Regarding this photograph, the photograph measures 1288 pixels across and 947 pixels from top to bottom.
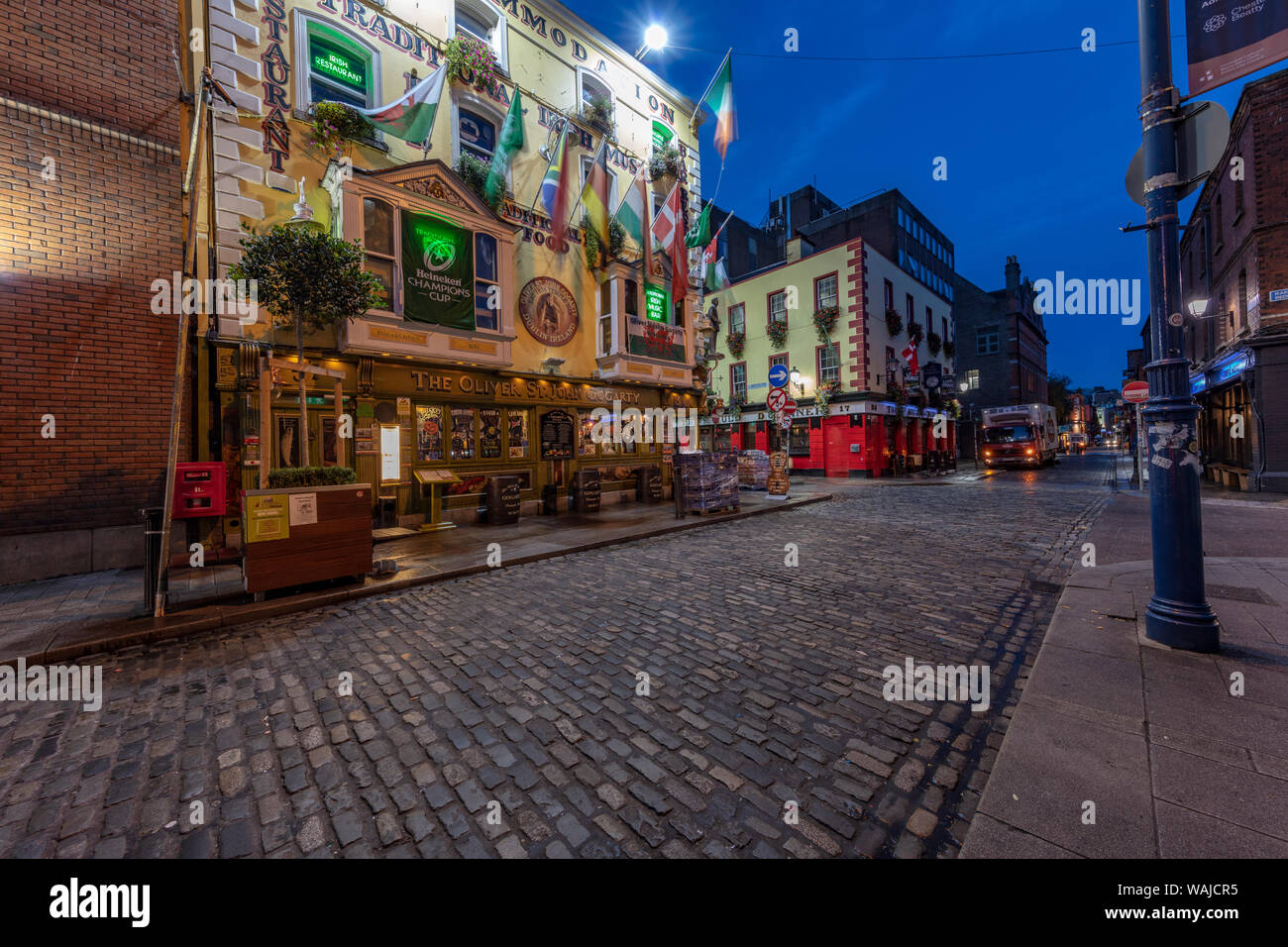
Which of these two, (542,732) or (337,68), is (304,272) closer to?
(337,68)

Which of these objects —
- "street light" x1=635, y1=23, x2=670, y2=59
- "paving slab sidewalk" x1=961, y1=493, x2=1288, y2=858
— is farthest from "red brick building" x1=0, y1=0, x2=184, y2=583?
"street light" x1=635, y1=23, x2=670, y2=59

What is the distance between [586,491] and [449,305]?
5817 mm

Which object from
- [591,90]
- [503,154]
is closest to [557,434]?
[503,154]

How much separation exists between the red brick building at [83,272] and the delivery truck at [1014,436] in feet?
115

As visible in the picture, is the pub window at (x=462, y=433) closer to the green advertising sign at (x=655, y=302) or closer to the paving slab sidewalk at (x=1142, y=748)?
the green advertising sign at (x=655, y=302)

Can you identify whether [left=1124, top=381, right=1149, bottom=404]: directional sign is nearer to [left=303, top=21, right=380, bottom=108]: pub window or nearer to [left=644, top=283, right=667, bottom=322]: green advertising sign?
[left=644, top=283, right=667, bottom=322]: green advertising sign

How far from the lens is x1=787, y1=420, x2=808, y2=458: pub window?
28.6 meters

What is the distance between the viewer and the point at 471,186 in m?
12.5

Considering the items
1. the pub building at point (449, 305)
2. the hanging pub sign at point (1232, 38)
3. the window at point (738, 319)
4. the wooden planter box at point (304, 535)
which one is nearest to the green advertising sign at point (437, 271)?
the pub building at point (449, 305)

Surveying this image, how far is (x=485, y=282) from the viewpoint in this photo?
12484 mm

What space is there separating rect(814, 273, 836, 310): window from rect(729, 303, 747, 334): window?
4695 millimetres

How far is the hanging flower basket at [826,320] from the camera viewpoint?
2638 cm

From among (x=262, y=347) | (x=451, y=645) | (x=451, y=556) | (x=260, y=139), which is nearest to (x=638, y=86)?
(x=260, y=139)
